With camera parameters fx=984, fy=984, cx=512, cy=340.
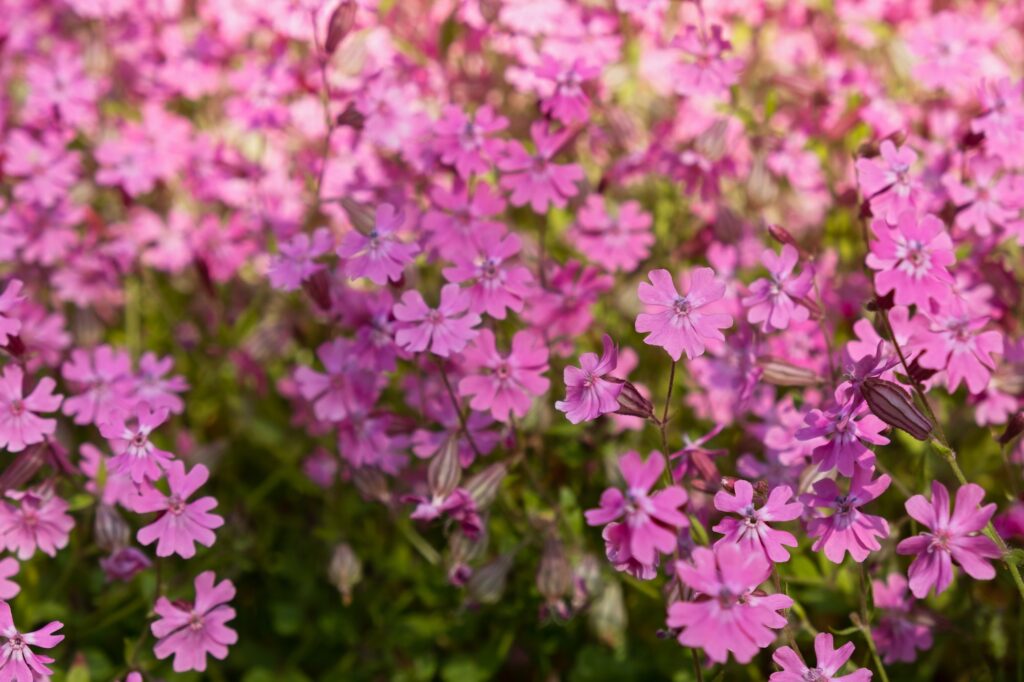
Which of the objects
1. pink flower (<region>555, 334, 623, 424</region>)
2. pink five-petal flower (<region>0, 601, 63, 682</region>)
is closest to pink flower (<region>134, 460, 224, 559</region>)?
pink five-petal flower (<region>0, 601, 63, 682</region>)

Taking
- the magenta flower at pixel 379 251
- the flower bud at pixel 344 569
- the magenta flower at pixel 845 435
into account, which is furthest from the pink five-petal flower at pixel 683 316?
the flower bud at pixel 344 569

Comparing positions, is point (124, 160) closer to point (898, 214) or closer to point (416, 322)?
point (416, 322)

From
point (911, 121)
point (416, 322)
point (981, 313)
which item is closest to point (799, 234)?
point (911, 121)

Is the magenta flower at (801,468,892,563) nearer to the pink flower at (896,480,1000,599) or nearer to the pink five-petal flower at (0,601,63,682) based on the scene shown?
the pink flower at (896,480,1000,599)

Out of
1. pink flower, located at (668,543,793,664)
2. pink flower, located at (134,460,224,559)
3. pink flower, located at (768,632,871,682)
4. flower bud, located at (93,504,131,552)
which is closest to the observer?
pink flower, located at (668,543,793,664)

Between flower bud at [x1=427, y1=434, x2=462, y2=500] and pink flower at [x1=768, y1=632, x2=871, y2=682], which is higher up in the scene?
pink flower at [x1=768, y1=632, x2=871, y2=682]
